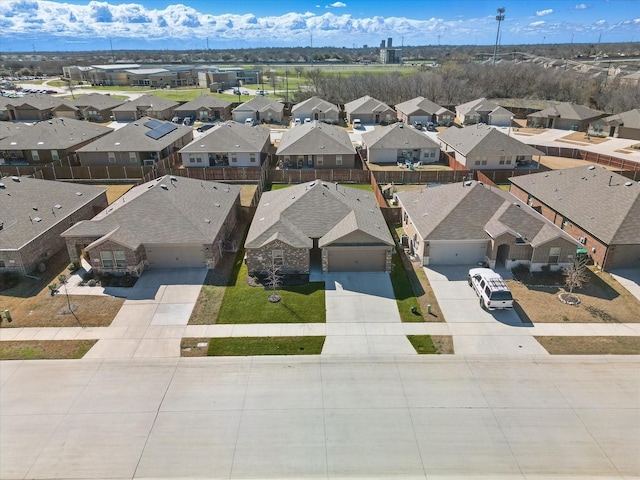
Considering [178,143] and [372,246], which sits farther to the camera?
[178,143]

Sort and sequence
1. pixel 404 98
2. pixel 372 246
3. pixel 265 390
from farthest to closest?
pixel 404 98 < pixel 372 246 < pixel 265 390

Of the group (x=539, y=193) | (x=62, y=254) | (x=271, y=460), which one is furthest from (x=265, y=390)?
(x=539, y=193)

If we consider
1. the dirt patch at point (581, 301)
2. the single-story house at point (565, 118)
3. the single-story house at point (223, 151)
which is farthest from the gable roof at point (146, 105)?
the dirt patch at point (581, 301)

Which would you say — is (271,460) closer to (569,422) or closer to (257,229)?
(569,422)

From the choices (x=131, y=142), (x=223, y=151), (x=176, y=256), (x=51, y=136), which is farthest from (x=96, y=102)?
(x=176, y=256)

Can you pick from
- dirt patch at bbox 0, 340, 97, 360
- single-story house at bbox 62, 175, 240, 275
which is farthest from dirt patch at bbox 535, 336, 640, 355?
dirt patch at bbox 0, 340, 97, 360

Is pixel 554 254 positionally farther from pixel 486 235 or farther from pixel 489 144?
pixel 489 144
